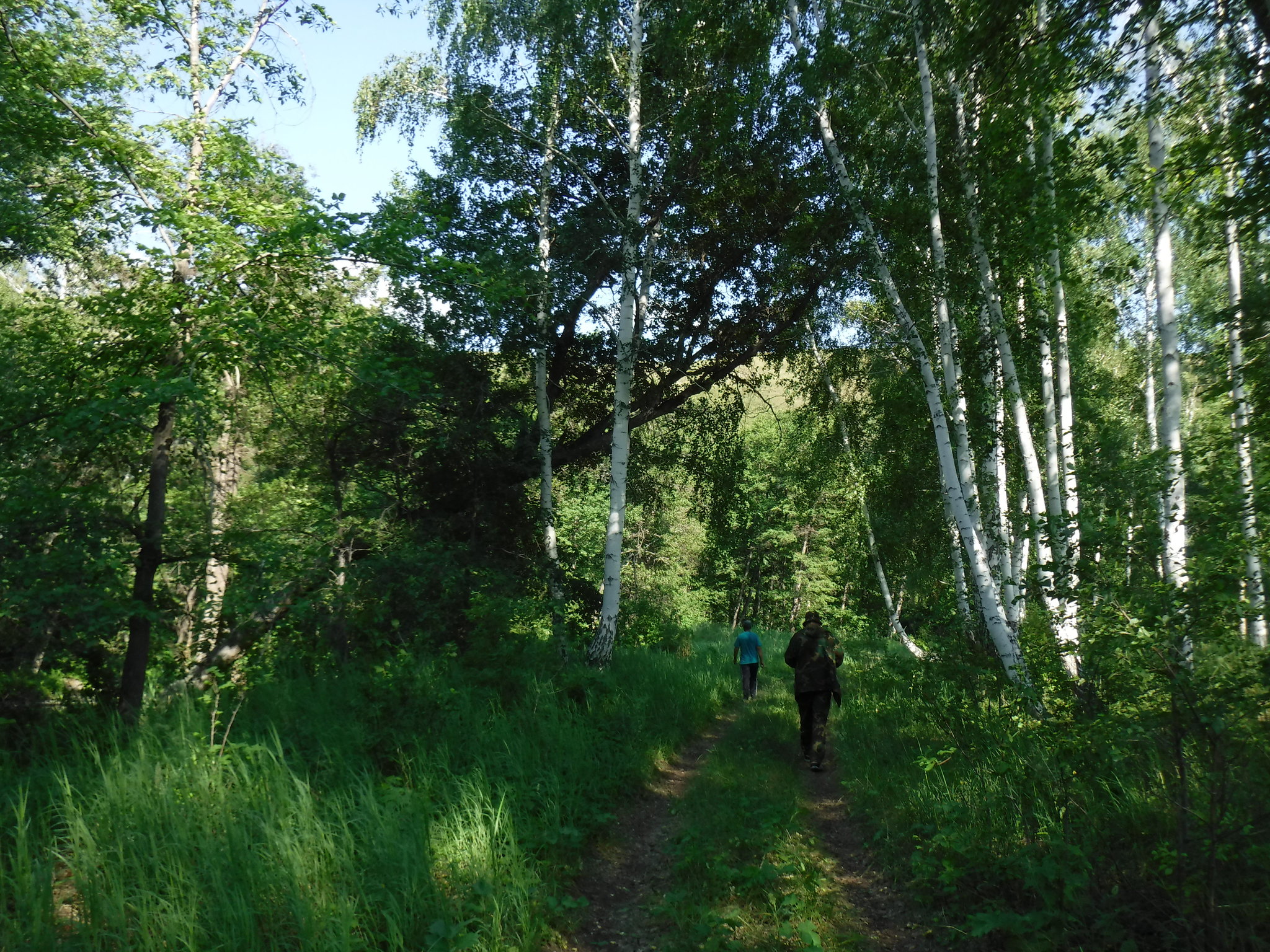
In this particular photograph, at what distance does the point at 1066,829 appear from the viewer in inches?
163

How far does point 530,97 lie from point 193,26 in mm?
6410

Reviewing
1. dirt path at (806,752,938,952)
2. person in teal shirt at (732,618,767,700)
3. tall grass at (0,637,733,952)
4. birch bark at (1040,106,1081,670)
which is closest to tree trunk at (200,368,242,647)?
tall grass at (0,637,733,952)

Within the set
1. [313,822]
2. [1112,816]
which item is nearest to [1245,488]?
[1112,816]

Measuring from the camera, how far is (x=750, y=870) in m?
4.80

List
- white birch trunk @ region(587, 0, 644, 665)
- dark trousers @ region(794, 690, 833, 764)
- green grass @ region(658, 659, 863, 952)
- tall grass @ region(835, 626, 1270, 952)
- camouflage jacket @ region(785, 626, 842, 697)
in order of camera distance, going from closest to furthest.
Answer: tall grass @ region(835, 626, 1270, 952)
green grass @ region(658, 659, 863, 952)
dark trousers @ region(794, 690, 833, 764)
camouflage jacket @ region(785, 626, 842, 697)
white birch trunk @ region(587, 0, 644, 665)

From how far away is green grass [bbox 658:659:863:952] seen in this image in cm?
420

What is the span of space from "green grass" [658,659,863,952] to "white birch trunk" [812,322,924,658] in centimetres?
667

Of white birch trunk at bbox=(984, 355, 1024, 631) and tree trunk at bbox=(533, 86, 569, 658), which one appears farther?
tree trunk at bbox=(533, 86, 569, 658)

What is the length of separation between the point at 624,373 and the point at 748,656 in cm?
532

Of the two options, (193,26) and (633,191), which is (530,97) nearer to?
(633,191)

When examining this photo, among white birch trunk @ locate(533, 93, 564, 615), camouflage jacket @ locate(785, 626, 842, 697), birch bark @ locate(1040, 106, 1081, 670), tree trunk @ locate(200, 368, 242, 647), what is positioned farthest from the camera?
white birch trunk @ locate(533, 93, 564, 615)

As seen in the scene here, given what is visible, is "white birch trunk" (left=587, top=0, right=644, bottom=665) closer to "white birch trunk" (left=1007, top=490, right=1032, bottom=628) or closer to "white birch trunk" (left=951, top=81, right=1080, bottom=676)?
"white birch trunk" (left=951, top=81, right=1080, bottom=676)

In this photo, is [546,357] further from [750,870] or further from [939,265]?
[750,870]

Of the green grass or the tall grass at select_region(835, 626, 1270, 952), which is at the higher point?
the tall grass at select_region(835, 626, 1270, 952)
